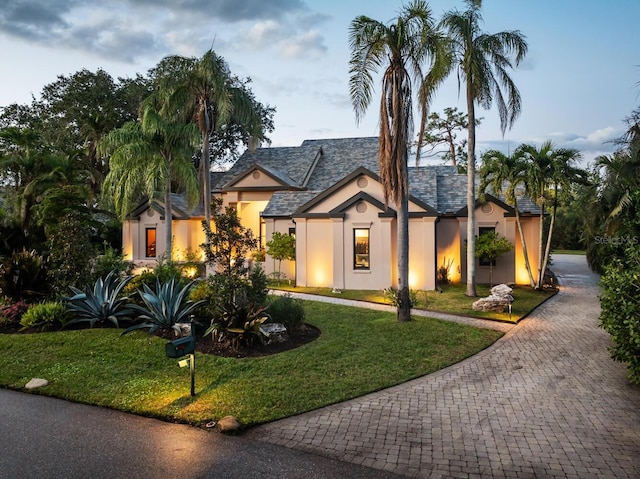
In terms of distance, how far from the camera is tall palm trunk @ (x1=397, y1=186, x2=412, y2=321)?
38.2 ft

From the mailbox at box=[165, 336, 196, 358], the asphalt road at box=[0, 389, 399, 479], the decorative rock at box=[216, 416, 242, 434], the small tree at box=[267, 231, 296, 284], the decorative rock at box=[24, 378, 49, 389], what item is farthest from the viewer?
the small tree at box=[267, 231, 296, 284]

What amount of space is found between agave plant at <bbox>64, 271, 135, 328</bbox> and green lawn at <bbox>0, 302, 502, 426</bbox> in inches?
21.1

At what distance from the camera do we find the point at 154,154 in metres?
18.6

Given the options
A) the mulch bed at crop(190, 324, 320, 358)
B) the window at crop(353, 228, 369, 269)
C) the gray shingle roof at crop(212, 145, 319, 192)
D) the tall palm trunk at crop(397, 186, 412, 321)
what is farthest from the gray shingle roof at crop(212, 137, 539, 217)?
the mulch bed at crop(190, 324, 320, 358)

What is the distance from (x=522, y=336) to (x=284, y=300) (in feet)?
21.2

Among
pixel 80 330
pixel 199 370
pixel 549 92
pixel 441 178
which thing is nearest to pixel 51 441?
pixel 199 370

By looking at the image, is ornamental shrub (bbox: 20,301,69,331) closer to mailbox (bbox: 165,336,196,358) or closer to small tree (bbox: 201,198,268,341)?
small tree (bbox: 201,198,268,341)

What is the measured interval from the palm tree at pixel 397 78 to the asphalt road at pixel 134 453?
7.42 metres

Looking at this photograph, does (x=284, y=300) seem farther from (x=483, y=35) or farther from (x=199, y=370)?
(x=483, y=35)

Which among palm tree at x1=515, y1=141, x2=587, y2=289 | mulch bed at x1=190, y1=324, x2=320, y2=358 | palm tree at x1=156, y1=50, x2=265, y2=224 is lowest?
mulch bed at x1=190, y1=324, x2=320, y2=358

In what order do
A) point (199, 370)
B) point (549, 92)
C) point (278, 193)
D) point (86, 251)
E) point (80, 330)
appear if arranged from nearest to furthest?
point (199, 370) < point (80, 330) < point (86, 251) < point (549, 92) < point (278, 193)

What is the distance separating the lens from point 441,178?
21781 millimetres

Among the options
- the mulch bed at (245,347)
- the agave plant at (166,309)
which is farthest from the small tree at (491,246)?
the agave plant at (166,309)

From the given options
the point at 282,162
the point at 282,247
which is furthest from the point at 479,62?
the point at 282,162
